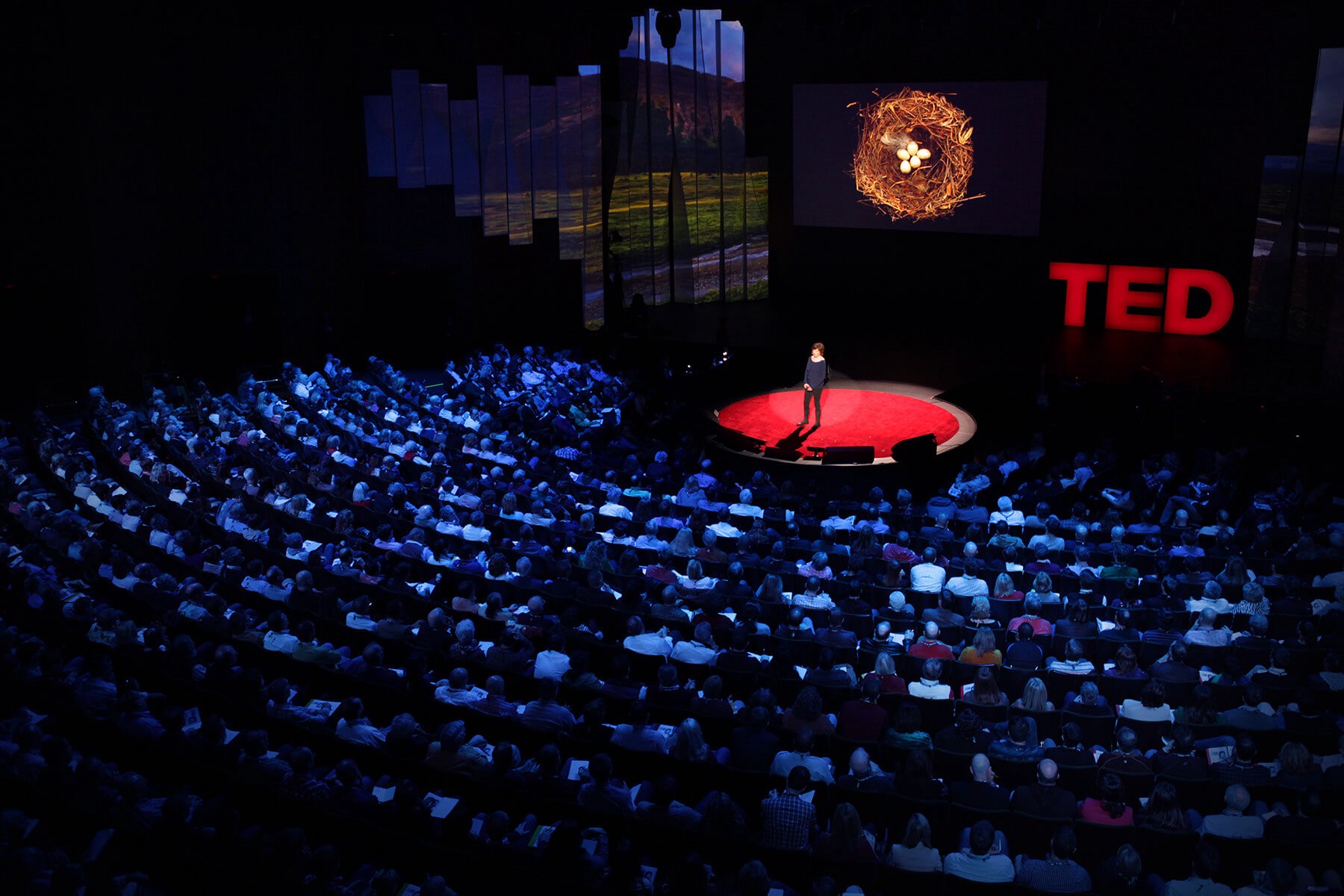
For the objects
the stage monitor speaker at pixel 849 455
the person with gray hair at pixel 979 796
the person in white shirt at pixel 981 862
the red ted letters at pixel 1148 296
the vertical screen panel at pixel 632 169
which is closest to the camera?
the person in white shirt at pixel 981 862

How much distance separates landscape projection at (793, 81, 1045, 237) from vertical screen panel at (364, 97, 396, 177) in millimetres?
8406

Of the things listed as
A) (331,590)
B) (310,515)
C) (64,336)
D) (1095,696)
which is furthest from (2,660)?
(64,336)

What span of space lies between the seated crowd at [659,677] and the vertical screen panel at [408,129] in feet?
29.0

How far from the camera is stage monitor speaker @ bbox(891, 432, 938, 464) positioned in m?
14.8

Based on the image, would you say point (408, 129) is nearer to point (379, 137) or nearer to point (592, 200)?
point (379, 137)

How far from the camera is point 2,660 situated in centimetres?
876

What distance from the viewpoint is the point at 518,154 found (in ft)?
72.2

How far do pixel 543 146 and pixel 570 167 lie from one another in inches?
28.4

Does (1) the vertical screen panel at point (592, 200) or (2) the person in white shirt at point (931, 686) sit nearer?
(2) the person in white shirt at point (931, 686)

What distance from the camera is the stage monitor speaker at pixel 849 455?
14.7m

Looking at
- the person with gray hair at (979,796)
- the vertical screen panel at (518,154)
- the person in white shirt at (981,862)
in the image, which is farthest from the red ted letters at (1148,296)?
the person in white shirt at (981,862)

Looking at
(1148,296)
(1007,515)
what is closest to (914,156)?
(1148,296)

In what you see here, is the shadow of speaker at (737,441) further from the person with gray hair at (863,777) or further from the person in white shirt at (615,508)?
the person with gray hair at (863,777)

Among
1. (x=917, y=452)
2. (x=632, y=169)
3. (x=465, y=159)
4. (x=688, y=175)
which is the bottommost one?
(x=917, y=452)
